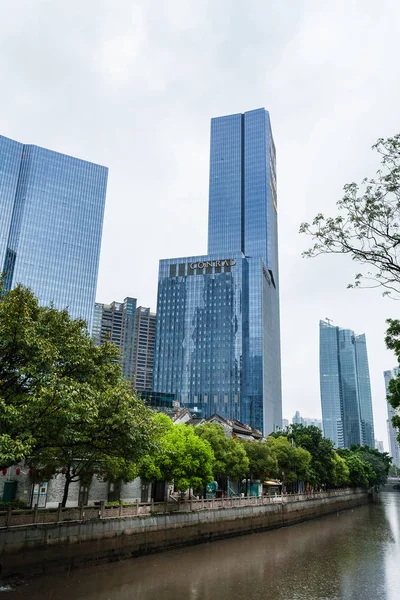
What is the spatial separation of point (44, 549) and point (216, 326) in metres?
130

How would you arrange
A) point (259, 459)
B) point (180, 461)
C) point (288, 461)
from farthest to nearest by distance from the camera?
point (288, 461) < point (259, 459) < point (180, 461)

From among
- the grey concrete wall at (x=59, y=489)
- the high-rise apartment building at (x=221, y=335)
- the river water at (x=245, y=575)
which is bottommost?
the river water at (x=245, y=575)

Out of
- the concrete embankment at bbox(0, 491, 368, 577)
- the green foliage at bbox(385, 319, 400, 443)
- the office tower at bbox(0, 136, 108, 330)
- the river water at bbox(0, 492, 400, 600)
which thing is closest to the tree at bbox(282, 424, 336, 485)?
the concrete embankment at bbox(0, 491, 368, 577)

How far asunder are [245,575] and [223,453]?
15872 mm

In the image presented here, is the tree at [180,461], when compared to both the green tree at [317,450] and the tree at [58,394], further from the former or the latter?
the green tree at [317,450]

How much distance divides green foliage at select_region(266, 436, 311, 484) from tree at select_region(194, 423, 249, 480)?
489 inches

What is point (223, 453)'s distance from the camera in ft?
136

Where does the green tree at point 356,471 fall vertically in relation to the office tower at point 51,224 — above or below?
below

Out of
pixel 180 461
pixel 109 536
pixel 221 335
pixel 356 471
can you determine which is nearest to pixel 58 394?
pixel 109 536

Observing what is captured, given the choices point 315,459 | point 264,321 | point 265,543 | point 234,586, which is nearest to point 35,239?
point 264,321

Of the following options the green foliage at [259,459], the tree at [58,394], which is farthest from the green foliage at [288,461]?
the tree at [58,394]

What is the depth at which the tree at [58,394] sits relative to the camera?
1923 centimetres

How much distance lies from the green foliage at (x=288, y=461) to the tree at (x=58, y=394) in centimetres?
3316

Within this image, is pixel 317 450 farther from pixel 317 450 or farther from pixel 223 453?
pixel 223 453
